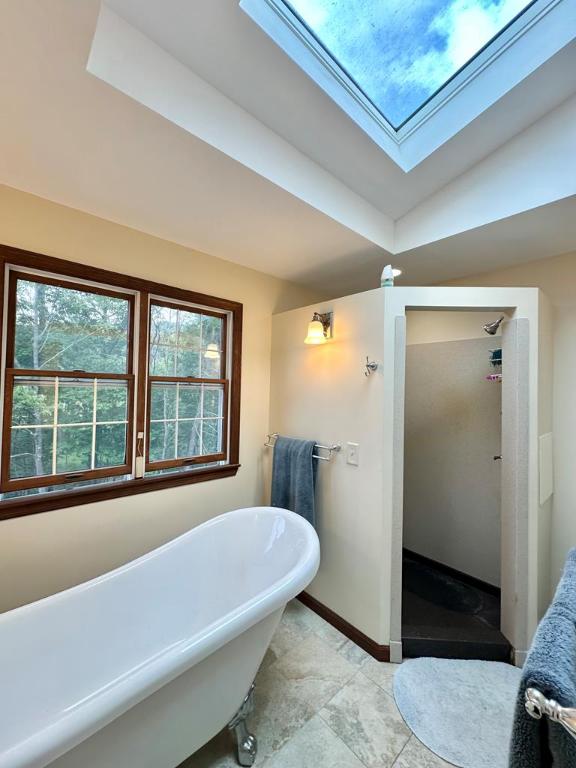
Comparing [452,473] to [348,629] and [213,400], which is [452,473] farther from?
[213,400]

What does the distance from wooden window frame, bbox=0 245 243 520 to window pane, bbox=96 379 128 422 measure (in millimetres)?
40

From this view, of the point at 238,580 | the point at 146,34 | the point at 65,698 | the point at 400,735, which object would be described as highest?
the point at 146,34

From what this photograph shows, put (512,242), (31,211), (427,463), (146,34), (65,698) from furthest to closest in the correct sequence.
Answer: (427,463) < (512,242) < (31,211) < (65,698) < (146,34)

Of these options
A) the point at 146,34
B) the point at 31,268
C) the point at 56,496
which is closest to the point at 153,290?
the point at 31,268

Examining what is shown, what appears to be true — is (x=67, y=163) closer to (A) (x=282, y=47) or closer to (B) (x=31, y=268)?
(B) (x=31, y=268)

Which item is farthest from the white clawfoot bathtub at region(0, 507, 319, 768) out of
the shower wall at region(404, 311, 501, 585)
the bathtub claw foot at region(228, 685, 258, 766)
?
the shower wall at region(404, 311, 501, 585)

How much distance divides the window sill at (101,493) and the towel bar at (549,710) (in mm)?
1787

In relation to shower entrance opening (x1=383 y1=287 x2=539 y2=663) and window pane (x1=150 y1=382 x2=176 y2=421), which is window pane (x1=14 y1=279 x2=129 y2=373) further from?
shower entrance opening (x1=383 y1=287 x2=539 y2=663)

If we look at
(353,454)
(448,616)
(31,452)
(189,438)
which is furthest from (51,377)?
(448,616)

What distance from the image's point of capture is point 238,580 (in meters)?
1.68

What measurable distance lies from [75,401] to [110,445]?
31 cm

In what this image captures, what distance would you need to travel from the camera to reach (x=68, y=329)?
1.64 metres

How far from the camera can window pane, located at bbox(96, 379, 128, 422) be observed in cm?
174

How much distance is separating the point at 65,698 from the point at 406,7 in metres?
2.94
